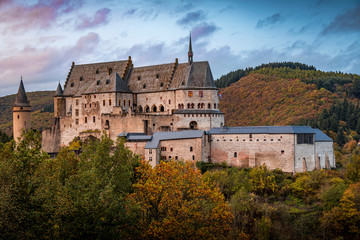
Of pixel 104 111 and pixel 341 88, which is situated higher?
pixel 341 88

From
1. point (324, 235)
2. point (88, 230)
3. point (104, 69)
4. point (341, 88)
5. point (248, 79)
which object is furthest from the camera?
point (248, 79)

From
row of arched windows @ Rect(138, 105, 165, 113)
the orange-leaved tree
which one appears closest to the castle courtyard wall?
row of arched windows @ Rect(138, 105, 165, 113)

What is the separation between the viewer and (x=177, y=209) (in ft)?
102

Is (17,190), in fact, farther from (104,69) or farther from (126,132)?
(104,69)

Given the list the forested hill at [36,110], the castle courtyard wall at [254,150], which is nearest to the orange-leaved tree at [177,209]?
the castle courtyard wall at [254,150]

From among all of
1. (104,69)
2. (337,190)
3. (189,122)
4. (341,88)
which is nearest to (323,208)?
(337,190)

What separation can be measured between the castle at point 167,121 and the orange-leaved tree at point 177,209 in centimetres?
2308

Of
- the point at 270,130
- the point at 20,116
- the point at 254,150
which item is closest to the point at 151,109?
the point at 254,150

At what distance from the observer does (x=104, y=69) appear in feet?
254

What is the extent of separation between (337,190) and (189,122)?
24.3 meters

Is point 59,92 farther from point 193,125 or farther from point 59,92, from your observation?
point 193,125

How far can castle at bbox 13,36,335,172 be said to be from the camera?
189 ft

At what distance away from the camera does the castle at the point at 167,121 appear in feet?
189

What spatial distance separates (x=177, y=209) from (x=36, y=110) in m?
129
